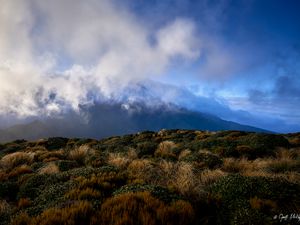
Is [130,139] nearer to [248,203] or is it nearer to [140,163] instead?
[140,163]

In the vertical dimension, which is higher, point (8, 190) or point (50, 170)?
point (50, 170)

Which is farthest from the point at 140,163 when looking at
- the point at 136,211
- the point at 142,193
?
the point at 136,211

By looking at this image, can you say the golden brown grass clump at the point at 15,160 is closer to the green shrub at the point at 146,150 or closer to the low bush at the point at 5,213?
the green shrub at the point at 146,150

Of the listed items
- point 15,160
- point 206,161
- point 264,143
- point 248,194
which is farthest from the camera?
point 264,143

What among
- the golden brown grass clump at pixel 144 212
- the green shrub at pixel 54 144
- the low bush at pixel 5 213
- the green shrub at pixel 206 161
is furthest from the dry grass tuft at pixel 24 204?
the green shrub at pixel 54 144

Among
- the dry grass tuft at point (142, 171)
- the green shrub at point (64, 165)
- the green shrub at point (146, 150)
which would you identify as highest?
the dry grass tuft at point (142, 171)

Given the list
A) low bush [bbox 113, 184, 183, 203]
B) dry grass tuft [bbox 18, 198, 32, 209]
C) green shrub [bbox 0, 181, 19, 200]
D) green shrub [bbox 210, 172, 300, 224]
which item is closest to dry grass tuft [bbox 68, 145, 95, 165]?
green shrub [bbox 0, 181, 19, 200]

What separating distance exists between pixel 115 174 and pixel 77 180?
1.26 metres

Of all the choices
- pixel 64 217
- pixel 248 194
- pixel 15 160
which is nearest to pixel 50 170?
pixel 15 160

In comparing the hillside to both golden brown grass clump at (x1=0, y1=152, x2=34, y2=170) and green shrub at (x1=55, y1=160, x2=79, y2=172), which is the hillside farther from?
golden brown grass clump at (x1=0, y1=152, x2=34, y2=170)

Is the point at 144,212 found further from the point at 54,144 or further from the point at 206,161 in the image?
the point at 54,144

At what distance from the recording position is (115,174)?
29.6ft

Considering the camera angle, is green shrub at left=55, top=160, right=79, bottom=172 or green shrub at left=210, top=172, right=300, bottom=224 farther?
green shrub at left=55, top=160, right=79, bottom=172

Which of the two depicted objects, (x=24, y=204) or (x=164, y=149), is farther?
(x=164, y=149)
